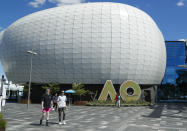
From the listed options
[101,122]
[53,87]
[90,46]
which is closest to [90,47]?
[90,46]

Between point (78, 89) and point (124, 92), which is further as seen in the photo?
point (78, 89)

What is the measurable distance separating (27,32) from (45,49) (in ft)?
21.5

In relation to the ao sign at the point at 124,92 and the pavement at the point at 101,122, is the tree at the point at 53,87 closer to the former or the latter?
the ao sign at the point at 124,92

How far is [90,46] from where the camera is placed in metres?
35.7

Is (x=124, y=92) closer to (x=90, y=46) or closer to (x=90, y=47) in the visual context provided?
(x=90, y=47)

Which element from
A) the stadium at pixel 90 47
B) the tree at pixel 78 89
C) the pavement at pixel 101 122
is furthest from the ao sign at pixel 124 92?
the pavement at pixel 101 122

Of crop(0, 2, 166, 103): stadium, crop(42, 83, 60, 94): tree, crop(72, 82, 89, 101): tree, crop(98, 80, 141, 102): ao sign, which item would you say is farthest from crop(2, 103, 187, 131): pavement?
crop(0, 2, 166, 103): stadium

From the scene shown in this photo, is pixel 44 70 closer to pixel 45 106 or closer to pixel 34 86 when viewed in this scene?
pixel 34 86

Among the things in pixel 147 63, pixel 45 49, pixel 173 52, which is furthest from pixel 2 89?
pixel 173 52

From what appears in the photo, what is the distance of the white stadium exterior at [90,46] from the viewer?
1405 inches

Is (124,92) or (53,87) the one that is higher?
(53,87)

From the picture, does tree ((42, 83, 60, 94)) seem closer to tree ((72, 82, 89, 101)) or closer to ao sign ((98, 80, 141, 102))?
tree ((72, 82, 89, 101))

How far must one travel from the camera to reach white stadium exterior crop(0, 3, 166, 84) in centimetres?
3569

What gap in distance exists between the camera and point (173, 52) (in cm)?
7450
